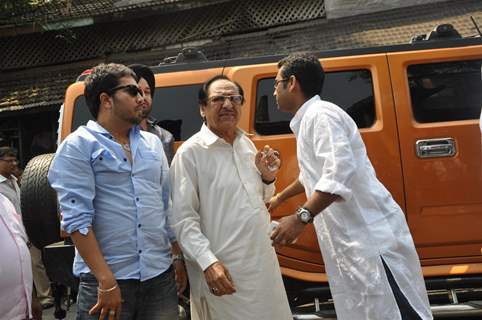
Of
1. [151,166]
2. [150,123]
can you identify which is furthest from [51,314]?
[151,166]

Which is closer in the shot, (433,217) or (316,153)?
(316,153)

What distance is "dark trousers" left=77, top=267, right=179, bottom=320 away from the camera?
73.8 inches

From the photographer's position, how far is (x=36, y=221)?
357 cm

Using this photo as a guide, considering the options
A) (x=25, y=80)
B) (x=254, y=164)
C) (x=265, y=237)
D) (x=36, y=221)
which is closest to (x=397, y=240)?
(x=265, y=237)

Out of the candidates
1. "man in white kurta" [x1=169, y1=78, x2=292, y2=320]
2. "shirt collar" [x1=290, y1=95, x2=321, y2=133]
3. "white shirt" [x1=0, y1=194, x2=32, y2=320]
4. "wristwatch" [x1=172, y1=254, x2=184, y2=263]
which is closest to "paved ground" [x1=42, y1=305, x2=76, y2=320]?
"white shirt" [x1=0, y1=194, x2=32, y2=320]

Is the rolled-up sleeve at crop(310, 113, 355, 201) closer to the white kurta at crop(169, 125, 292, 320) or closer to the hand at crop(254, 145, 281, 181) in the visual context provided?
the hand at crop(254, 145, 281, 181)

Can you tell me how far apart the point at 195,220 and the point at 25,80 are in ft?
28.0

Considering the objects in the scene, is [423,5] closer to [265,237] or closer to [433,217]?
[433,217]

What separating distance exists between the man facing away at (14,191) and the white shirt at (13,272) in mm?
2806

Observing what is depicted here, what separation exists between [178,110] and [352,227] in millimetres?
1772

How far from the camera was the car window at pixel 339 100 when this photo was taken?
11.2 ft

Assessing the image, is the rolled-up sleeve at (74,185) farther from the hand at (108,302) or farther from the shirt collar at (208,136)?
the shirt collar at (208,136)

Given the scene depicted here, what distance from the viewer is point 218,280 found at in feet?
6.59

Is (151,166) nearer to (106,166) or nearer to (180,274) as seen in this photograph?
(106,166)
